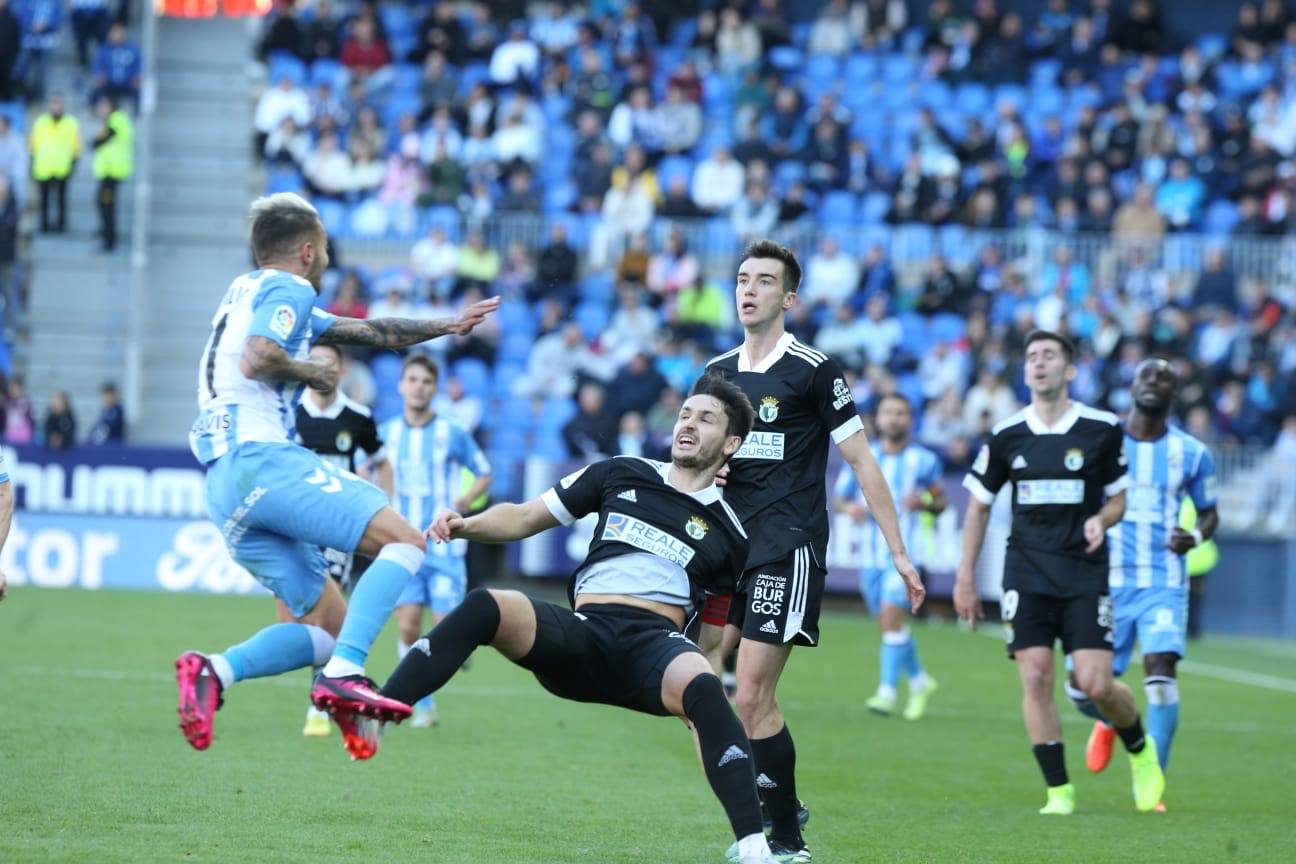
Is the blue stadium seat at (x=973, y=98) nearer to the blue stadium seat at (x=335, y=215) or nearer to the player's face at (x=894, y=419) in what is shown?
the blue stadium seat at (x=335, y=215)

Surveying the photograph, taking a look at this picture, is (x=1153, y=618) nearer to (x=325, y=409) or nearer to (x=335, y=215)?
(x=325, y=409)

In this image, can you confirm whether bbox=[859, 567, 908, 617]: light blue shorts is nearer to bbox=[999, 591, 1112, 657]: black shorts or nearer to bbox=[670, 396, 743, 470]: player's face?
bbox=[999, 591, 1112, 657]: black shorts

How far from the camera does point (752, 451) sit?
8.16 m

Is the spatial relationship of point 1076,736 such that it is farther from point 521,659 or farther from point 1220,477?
point 1220,477

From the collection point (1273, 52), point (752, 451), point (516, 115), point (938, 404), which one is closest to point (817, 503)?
point (752, 451)

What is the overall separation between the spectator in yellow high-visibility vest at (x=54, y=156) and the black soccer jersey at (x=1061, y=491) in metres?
18.6

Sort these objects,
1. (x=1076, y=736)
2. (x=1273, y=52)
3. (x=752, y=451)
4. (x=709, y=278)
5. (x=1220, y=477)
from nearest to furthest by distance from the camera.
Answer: (x=752, y=451) < (x=1076, y=736) < (x=1220, y=477) < (x=709, y=278) < (x=1273, y=52)

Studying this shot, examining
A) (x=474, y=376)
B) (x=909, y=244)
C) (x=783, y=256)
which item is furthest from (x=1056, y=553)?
(x=909, y=244)

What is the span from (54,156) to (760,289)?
19.5 m

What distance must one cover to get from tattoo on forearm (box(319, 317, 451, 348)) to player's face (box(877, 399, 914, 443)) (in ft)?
24.3

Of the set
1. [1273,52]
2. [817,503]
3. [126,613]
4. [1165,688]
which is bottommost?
[126,613]

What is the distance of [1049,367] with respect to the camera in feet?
32.0

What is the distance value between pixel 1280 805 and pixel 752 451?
13.2 feet

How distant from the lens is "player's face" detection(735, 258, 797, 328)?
8.18m
